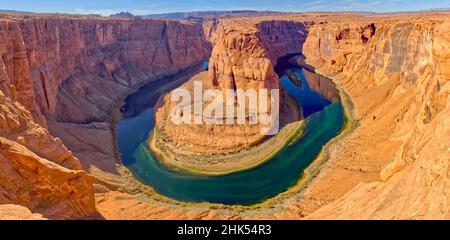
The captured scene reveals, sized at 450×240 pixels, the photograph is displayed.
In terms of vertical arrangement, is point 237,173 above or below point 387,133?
below

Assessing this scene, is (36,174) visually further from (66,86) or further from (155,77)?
(155,77)

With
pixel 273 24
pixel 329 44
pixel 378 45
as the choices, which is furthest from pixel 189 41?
pixel 378 45

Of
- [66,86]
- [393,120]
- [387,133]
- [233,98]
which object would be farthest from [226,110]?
[66,86]

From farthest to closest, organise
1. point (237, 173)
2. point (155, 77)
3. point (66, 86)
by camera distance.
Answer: point (155, 77) < point (66, 86) < point (237, 173)

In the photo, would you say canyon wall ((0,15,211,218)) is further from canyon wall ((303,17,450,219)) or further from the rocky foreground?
canyon wall ((303,17,450,219))

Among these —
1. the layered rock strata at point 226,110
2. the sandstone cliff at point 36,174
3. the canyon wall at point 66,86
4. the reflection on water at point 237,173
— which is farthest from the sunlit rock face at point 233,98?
the sandstone cliff at point 36,174

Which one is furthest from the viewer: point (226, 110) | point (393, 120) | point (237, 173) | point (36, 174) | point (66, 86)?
point (66, 86)

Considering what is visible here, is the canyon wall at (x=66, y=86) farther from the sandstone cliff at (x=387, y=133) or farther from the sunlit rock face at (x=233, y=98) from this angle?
the sunlit rock face at (x=233, y=98)
